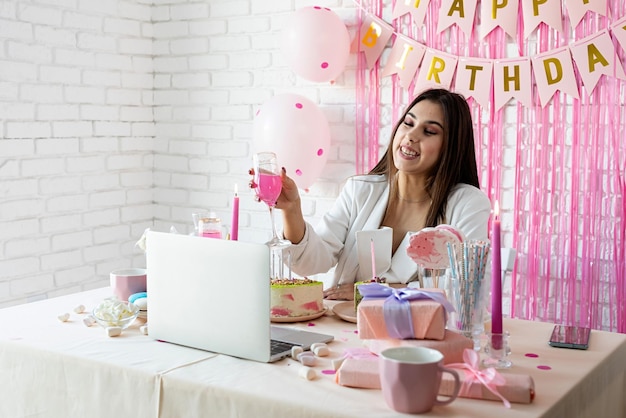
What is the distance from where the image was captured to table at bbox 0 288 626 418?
1.33 meters

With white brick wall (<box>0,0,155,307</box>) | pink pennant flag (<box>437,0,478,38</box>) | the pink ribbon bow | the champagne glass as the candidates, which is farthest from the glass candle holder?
white brick wall (<box>0,0,155,307</box>)

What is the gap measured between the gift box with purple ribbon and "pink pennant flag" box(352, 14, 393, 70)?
2.15 m

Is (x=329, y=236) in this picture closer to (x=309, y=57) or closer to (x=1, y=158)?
(x=309, y=57)

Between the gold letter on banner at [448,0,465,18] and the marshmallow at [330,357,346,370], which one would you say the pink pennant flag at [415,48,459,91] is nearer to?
the gold letter on banner at [448,0,465,18]

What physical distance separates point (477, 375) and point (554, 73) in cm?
199

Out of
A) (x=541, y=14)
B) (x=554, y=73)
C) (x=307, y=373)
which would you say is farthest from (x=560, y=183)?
(x=307, y=373)

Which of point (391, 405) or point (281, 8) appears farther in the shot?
point (281, 8)

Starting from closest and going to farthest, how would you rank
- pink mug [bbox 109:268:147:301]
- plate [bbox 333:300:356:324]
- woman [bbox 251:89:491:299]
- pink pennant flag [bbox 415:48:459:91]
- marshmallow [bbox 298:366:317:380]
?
marshmallow [bbox 298:366:317:380], plate [bbox 333:300:356:324], pink mug [bbox 109:268:147:301], woman [bbox 251:89:491:299], pink pennant flag [bbox 415:48:459:91]

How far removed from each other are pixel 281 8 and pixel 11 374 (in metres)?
2.45

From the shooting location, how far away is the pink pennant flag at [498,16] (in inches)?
123

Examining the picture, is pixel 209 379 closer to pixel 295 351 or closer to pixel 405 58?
pixel 295 351

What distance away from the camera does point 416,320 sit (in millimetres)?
1449

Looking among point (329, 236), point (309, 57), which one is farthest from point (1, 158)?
point (329, 236)

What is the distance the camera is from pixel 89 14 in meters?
3.75
